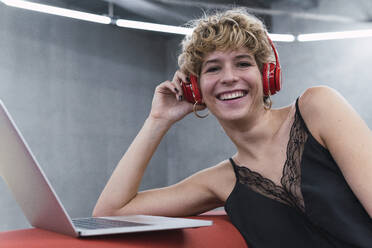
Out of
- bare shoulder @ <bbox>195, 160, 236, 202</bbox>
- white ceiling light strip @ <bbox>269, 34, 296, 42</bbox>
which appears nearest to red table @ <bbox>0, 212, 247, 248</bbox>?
bare shoulder @ <bbox>195, 160, 236, 202</bbox>

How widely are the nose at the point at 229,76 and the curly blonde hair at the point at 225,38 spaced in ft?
0.22

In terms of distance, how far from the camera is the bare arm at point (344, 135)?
1.05m

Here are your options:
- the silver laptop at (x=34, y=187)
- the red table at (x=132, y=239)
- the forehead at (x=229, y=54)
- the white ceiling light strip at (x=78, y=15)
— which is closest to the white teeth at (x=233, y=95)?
the forehead at (x=229, y=54)

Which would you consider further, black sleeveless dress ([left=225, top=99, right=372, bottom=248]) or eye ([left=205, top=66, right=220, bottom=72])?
eye ([left=205, top=66, right=220, bottom=72])

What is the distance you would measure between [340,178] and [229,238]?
35 centimetres

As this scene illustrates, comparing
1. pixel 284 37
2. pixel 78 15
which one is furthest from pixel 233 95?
pixel 284 37

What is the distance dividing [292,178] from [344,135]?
20 centimetres

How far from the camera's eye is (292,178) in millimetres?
1211

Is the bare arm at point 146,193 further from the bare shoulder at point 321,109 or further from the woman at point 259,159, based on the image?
the bare shoulder at point 321,109

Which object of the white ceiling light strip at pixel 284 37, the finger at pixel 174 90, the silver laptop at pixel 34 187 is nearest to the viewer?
the silver laptop at pixel 34 187

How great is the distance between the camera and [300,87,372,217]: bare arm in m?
1.05

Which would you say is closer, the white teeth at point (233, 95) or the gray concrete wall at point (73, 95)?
the white teeth at point (233, 95)

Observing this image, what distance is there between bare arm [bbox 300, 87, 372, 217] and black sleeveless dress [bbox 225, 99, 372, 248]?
0.05 m

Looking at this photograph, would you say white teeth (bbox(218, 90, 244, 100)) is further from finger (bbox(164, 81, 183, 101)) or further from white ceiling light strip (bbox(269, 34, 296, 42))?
white ceiling light strip (bbox(269, 34, 296, 42))
